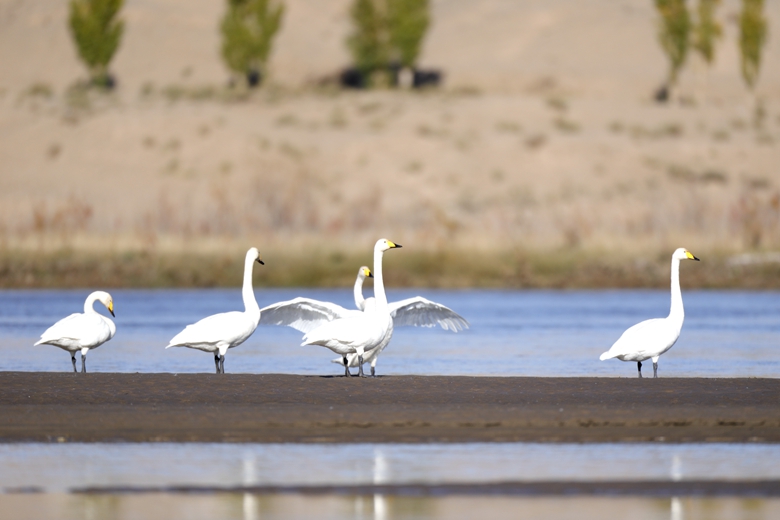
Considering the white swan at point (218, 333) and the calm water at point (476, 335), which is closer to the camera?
the white swan at point (218, 333)

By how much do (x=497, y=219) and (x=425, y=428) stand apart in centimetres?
4263

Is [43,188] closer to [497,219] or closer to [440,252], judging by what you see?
[497,219]

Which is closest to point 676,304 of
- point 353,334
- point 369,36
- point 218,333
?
point 353,334

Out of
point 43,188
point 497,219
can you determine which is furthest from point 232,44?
point 497,219

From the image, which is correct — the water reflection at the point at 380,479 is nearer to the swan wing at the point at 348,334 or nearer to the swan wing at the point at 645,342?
the swan wing at the point at 348,334

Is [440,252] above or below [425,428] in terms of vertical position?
above

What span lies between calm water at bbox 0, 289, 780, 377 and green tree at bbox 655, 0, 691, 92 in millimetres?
36359

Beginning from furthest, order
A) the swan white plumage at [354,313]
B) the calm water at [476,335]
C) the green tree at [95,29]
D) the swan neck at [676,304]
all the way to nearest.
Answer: the green tree at [95,29] < the calm water at [476,335] < the swan white plumage at [354,313] < the swan neck at [676,304]

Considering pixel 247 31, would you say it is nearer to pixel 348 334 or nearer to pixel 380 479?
pixel 348 334

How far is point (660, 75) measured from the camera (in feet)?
264

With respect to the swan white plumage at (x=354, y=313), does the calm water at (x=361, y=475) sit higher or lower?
lower

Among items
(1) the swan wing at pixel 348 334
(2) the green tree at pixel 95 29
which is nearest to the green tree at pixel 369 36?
(2) the green tree at pixel 95 29

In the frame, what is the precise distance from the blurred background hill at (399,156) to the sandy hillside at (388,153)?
0.49ft

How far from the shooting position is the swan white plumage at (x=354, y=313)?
1664 centimetres
